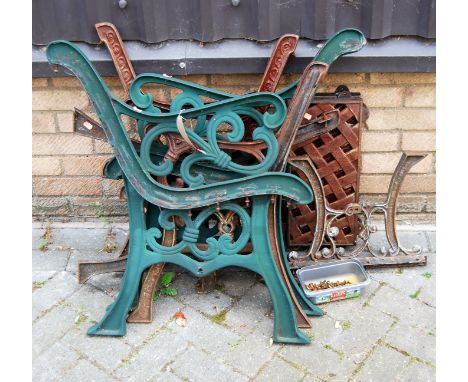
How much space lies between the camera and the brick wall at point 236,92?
142 inches

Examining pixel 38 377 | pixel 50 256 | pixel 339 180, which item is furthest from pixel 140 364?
pixel 339 180

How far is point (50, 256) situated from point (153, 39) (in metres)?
1.50

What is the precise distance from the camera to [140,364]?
3.08 meters

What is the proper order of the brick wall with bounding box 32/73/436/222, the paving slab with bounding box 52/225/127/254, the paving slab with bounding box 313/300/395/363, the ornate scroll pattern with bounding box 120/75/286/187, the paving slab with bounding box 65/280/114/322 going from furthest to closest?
the paving slab with bounding box 52/225/127/254 < the brick wall with bounding box 32/73/436/222 < the paving slab with bounding box 65/280/114/322 < the paving slab with bounding box 313/300/395/363 < the ornate scroll pattern with bounding box 120/75/286/187

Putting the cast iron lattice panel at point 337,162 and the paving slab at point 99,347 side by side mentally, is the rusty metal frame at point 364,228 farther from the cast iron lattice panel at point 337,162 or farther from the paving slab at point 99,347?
the paving slab at point 99,347

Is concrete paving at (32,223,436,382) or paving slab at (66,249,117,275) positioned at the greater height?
paving slab at (66,249,117,275)

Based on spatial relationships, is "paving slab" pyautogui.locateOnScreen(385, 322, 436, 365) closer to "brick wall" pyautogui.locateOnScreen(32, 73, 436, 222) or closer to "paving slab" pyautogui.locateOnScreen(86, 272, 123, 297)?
"brick wall" pyautogui.locateOnScreen(32, 73, 436, 222)

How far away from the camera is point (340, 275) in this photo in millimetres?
3604

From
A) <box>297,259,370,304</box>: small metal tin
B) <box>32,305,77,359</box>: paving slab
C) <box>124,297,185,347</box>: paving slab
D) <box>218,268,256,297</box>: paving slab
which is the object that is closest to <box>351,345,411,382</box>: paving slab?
<box>297,259,370,304</box>: small metal tin

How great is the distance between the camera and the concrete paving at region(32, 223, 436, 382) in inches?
119

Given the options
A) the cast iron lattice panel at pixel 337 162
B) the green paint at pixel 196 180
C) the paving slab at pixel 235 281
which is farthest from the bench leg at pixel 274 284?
the cast iron lattice panel at pixel 337 162

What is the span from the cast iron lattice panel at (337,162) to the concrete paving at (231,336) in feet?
1.25

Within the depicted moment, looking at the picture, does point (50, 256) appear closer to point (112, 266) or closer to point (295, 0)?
point (112, 266)

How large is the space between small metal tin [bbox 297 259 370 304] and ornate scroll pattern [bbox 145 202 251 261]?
21.8 inches
